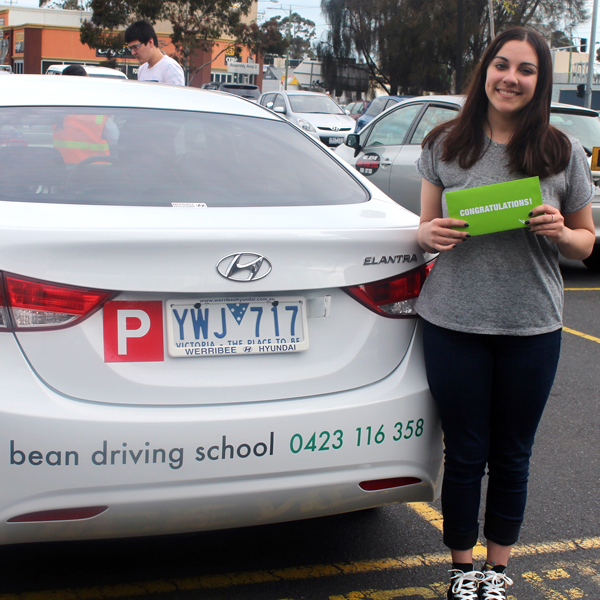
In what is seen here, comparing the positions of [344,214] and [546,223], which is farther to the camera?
[344,214]

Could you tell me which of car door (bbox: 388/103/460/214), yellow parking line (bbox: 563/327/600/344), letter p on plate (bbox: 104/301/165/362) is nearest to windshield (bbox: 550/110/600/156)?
car door (bbox: 388/103/460/214)

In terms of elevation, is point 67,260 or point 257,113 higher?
point 257,113

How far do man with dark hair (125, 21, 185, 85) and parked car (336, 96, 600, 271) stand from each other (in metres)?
2.10

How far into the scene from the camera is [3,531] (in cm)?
201

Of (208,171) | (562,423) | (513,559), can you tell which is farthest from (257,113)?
(562,423)

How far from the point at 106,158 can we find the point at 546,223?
1417 mm

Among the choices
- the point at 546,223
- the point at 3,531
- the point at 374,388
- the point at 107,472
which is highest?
the point at 546,223

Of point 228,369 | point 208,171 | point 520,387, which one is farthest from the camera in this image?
point 208,171

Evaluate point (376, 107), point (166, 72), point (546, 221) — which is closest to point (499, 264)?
point (546, 221)

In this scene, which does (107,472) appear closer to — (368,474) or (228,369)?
(228,369)

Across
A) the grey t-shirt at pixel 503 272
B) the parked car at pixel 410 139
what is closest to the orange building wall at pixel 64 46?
the parked car at pixel 410 139

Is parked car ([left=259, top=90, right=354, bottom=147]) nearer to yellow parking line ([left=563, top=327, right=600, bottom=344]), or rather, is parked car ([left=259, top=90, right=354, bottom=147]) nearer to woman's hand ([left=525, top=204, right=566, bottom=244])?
yellow parking line ([left=563, top=327, right=600, bottom=344])

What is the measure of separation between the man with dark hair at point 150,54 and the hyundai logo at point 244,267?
492 centimetres

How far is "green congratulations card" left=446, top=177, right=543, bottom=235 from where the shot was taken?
212cm
